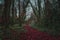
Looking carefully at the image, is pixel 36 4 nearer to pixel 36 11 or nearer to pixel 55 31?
pixel 36 11

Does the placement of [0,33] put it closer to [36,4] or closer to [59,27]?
[59,27]

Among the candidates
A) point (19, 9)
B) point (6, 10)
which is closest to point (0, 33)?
point (6, 10)

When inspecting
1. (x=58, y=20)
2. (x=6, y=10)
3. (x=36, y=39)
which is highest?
(x=6, y=10)

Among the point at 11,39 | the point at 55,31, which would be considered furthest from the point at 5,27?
the point at 55,31

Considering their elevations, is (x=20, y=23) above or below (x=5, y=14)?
below

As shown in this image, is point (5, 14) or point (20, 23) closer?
point (5, 14)

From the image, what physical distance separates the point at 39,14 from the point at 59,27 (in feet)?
20.9

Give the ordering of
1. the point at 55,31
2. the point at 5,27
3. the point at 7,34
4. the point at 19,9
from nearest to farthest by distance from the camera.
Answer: the point at 7,34
the point at 5,27
the point at 55,31
the point at 19,9

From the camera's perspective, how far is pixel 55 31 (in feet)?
37.3

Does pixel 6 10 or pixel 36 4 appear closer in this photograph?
pixel 6 10

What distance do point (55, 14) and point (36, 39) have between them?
3.47m

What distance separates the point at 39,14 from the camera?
17.8 meters

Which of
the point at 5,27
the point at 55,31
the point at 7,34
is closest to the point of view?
the point at 7,34

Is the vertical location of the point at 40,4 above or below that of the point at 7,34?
above
